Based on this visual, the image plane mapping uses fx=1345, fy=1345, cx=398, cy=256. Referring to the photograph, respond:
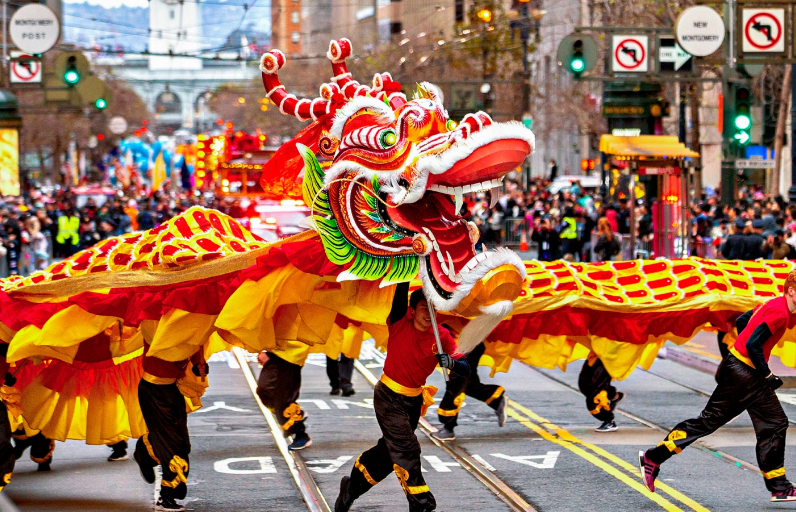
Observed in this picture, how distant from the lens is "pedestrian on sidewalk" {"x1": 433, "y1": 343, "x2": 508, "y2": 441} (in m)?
12.0

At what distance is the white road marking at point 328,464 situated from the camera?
1060 centimetres

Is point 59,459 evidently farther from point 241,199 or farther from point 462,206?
point 241,199

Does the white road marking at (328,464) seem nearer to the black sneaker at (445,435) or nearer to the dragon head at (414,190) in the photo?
the black sneaker at (445,435)

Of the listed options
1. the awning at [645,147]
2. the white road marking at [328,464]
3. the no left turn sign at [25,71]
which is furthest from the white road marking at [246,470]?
the no left turn sign at [25,71]

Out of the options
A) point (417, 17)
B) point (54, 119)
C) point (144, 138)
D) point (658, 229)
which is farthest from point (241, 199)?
point (144, 138)

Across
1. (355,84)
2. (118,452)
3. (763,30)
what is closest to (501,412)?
(118,452)

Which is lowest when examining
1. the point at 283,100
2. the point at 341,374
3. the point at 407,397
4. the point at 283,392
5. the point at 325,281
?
the point at 341,374

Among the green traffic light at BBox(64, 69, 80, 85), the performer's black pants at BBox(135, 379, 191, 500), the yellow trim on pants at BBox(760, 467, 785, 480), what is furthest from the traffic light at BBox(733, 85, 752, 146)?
the performer's black pants at BBox(135, 379, 191, 500)

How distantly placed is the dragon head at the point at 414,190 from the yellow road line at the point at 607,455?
2385 mm

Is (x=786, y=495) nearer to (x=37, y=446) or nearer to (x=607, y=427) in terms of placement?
(x=607, y=427)

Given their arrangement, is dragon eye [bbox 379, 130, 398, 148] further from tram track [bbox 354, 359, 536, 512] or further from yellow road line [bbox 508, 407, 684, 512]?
yellow road line [bbox 508, 407, 684, 512]

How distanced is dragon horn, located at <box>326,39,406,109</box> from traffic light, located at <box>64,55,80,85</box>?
1568 cm

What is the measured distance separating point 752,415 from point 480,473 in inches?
87.4

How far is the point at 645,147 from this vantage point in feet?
83.3
